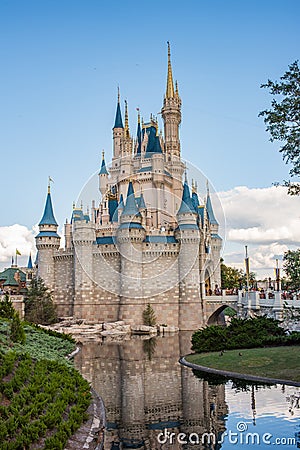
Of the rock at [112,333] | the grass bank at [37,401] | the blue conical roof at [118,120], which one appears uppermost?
the blue conical roof at [118,120]

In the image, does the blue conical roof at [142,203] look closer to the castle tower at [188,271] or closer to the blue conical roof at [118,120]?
the castle tower at [188,271]

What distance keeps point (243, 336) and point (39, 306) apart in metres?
23.2

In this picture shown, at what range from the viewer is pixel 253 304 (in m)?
30.8

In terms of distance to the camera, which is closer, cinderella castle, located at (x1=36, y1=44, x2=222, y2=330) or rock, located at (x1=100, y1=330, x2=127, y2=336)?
rock, located at (x1=100, y1=330, x2=127, y2=336)

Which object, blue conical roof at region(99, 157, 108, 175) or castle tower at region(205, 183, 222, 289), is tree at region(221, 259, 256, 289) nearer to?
castle tower at region(205, 183, 222, 289)

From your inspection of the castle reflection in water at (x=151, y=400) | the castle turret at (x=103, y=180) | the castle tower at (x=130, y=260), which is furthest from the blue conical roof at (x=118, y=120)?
the castle reflection in water at (x=151, y=400)

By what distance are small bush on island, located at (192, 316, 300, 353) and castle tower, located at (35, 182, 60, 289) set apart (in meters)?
26.3

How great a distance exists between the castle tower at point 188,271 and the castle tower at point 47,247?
11479mm

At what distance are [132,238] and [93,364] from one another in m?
21.6

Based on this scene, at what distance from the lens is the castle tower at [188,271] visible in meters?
41.3

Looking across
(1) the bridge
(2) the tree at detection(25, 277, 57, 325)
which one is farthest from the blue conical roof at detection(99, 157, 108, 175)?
(1) the bridge

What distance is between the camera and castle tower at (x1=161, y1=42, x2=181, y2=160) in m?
54.2

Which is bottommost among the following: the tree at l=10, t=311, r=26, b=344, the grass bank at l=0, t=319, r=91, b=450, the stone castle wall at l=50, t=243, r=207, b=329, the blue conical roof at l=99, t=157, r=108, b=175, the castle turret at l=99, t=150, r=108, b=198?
the grass bank at l=0, t=319, r=91, b=450

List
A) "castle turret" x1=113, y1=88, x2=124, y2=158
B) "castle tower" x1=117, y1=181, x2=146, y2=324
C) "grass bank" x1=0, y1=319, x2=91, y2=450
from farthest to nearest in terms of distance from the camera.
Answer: "castle turret" x1=113, y1=88, x2=124, y2=158 < "castle tower" x1=117, y1=181, x2=146, y2=324 < "grass bank" x1=0, y1=319, x2=91, y2=450
